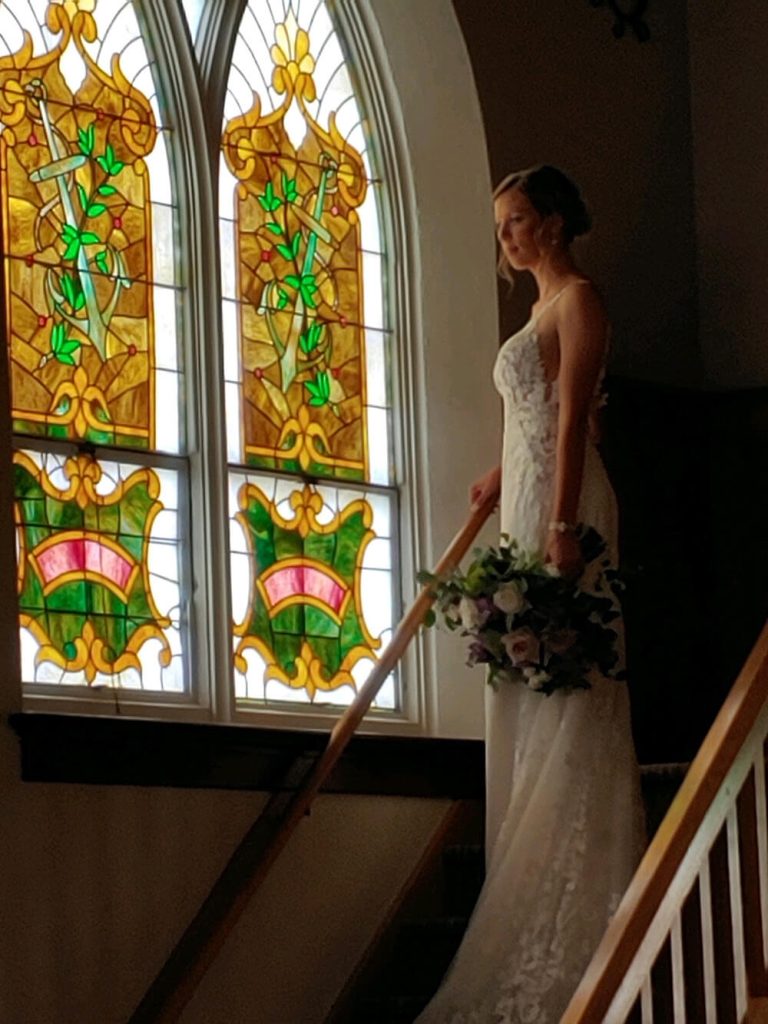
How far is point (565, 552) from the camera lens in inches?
215

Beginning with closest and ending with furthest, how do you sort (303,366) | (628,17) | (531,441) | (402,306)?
(531,441) < (303,366) < (402,306) < (628,17)

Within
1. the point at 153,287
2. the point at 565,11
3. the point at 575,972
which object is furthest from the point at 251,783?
the point at 565,11

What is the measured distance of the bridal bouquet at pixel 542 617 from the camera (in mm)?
5414

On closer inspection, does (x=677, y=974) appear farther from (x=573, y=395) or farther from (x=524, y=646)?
(x=573, y=395)

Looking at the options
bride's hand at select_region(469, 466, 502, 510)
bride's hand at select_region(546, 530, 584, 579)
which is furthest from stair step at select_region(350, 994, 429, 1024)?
bride's hand at select_region(469, 466, 502, 510)

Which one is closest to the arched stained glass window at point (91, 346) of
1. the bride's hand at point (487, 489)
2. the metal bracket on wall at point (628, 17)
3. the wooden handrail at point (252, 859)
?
the wooden handrail at point (252, 859)

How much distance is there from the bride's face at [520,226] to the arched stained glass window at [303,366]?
1083 millimetres

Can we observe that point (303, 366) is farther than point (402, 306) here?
No

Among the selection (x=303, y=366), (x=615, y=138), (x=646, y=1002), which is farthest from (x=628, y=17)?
(x=646, y=1002)

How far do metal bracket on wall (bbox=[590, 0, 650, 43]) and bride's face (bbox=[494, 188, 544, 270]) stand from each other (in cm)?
188

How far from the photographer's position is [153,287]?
633cm

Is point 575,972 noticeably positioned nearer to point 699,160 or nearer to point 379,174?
point 379,174

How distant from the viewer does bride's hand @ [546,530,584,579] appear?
215 inches

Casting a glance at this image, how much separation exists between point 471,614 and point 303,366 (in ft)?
4.48
